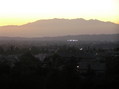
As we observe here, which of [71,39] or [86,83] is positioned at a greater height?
[86,83]

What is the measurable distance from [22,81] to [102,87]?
3.68 metres

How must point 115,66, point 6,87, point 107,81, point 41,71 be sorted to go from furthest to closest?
point 115,66, point 41,71, point 107,81, point 6,87

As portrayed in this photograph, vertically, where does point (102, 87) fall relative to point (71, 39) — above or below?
above

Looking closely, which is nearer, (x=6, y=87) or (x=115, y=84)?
(x=6, y=87)

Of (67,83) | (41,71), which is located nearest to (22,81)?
(67,83)

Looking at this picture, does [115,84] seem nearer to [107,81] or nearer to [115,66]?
→ [107,81]

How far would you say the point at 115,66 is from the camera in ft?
82.8

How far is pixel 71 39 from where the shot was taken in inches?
5625

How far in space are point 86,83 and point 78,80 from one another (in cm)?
73

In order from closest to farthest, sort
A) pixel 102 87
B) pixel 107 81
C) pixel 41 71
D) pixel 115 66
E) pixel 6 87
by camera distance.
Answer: pixel 6 87, pixel 102 87, pixel 107 81, pixel 41 71, pixel 115 66

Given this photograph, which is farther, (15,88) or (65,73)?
(65,73)

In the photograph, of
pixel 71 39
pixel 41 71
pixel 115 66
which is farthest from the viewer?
pixel 71 39

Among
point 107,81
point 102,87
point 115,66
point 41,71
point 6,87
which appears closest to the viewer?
point 6,87

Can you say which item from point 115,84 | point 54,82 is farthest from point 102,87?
point 54,82
